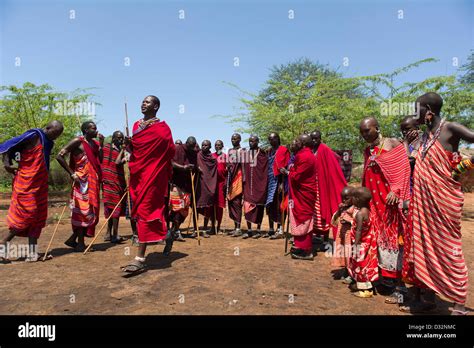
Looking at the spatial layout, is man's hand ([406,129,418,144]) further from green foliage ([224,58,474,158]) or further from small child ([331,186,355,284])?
green foliage ([224,58,474,158])

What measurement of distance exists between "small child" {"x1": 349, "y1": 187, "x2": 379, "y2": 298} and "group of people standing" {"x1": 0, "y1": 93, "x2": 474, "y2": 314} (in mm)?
12

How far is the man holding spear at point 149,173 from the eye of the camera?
460 centimetres

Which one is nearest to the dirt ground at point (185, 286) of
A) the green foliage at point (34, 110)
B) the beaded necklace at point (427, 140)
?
the beaded necklace at point (427, 140)

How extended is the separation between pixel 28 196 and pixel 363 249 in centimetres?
515

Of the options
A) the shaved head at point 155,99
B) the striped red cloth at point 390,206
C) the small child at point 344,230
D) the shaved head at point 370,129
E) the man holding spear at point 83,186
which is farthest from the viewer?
the man holding spear at point 83,186

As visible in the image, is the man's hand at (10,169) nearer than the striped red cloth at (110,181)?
Yes

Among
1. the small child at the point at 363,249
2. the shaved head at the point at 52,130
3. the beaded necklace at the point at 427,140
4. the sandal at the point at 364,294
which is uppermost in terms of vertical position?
the shaved head at the point at 52,130

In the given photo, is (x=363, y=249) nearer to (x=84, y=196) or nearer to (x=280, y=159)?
(x=280, y=159)

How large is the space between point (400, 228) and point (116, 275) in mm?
3856

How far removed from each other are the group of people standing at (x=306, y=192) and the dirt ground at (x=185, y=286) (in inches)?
12.9

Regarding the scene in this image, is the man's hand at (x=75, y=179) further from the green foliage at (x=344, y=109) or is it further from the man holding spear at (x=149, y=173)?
the green foliage at (x=344, y=109)

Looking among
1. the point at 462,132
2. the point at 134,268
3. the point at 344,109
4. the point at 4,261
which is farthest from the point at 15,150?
the point at 344,109

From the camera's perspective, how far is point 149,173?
461 cm
